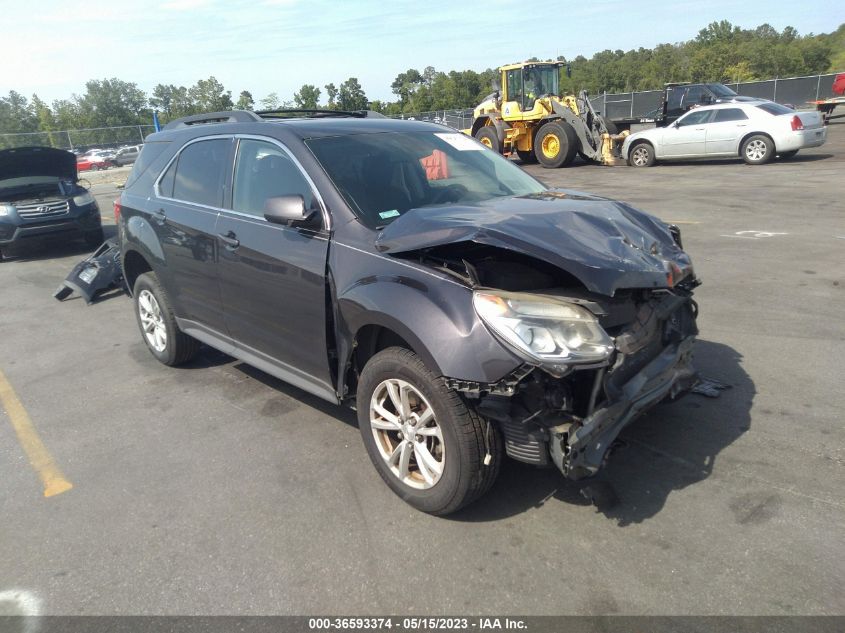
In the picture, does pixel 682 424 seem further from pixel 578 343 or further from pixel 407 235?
pixel 407 235

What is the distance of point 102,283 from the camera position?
26.9ft

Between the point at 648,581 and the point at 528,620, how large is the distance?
54 cm

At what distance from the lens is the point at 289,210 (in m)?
3.56

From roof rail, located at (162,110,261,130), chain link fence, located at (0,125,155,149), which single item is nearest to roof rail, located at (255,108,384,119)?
roof rail, located at (162,110,261,130)

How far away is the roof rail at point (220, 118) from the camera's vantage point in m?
4.65

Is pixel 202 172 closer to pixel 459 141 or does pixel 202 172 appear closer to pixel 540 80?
pixel 459 141

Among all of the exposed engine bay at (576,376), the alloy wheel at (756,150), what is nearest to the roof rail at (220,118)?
the exposed engine bay at (576,376)

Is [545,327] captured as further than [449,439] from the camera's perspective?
No

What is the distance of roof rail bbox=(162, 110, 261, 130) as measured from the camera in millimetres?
4652

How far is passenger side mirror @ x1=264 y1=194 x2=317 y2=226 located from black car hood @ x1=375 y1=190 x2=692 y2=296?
0.48 m

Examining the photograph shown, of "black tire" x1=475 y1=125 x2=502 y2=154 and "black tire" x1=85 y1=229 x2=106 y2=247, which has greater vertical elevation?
"black tire" x1=475 y1=125 x2=502 y2=154

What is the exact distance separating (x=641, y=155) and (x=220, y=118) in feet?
55.0

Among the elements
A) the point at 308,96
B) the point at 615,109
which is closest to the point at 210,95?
the point at 308,96

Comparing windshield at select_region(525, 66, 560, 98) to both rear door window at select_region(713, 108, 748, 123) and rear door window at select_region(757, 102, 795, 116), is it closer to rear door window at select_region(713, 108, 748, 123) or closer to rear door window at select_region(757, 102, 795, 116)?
rear door window at select_region(713, 108, 748, 123)
